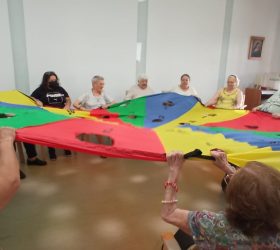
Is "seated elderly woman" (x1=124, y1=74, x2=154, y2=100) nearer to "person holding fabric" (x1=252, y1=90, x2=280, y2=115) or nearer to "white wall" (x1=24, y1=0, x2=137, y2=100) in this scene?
"white wall" (x1=24, y1=0, x2=137, y2=100)

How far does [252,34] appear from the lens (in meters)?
5.35

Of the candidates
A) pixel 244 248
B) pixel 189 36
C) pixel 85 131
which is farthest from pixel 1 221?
pixel 189 36

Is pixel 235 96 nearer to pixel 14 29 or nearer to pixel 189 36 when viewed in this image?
pixel 189 36

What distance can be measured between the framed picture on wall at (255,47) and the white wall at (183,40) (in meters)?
0.75

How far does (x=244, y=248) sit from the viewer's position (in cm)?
82

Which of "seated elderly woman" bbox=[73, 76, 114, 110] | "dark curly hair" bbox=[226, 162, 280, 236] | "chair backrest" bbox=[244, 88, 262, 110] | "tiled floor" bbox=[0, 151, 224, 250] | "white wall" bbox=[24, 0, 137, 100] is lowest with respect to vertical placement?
"tiled floor" bbox=[0, 151, 224, 250]

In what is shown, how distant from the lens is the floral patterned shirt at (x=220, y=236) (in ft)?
2.65

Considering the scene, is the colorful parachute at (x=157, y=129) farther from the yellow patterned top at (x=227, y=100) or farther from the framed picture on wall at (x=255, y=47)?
the framed picture on wall at (x=255, y=47)

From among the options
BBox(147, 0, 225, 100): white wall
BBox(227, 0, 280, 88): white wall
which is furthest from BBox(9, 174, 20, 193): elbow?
BBox(227, 0, 280, 88): white wall

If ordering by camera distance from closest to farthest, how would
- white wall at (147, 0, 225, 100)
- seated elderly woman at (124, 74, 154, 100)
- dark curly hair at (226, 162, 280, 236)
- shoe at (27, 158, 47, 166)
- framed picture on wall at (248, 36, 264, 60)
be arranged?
1. dark curly hair at (226, 162, 280, 236)
2. shoe at (27, 158, 47, 166)
3. seated elderly woman at (124, 74, 154, 100)
4. white wall at (147, 0, 225, 100)
5. framed picture on wall at (248, 36, 264, 60)

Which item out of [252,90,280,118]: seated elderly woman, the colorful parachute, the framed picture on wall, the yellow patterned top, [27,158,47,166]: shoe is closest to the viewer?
the colorful parachute

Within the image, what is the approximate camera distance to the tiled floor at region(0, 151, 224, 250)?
6.26 ft

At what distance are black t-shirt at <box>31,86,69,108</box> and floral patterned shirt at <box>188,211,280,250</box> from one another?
282 cm

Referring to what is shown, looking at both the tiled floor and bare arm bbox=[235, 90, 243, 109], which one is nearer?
the tiled floor
